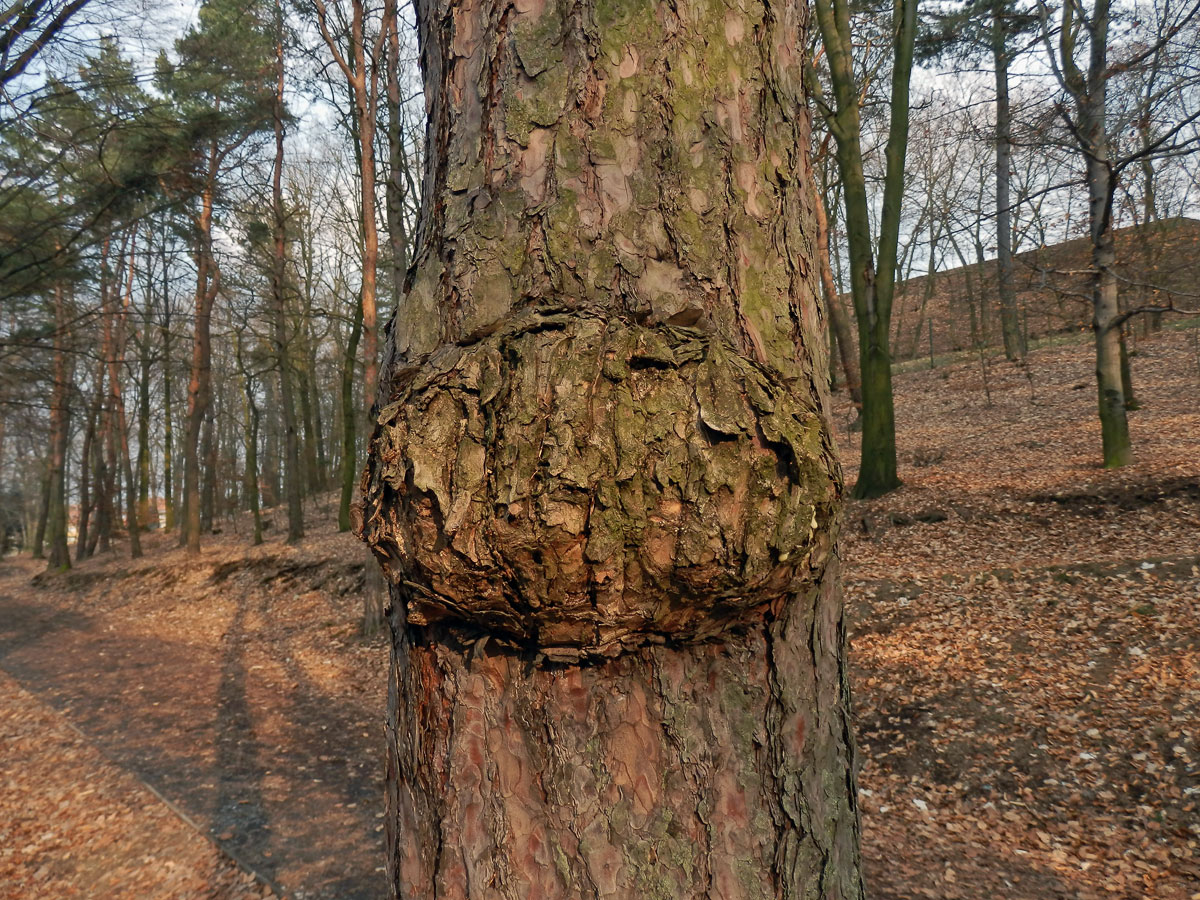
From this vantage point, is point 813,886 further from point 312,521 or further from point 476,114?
point 312,521

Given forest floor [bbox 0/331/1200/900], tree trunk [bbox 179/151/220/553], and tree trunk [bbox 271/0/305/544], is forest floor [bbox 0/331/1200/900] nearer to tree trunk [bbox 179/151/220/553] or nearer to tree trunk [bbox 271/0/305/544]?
tree trunk [bbox 271/0/305/544]

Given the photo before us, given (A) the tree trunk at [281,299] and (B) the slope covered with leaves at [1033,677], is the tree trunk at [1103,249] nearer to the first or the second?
(B) the slope covered with leaves at [1033,677]

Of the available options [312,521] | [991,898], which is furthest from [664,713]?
[312,521]

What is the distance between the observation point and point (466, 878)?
1.05 m

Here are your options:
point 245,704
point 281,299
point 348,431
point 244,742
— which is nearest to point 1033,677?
point 244,742

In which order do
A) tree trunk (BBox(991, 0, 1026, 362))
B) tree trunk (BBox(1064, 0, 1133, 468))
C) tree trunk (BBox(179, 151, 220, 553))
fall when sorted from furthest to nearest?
1. tree trunk (BBox(179, 151, 220, 553))
2. tree trunk (BBox(991, 0, 1026, 362))
3. tree trunk (BBox(1064, 0, 1133, 468))

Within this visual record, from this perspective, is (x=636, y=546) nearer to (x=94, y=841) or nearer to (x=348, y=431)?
(x=94, y=841)

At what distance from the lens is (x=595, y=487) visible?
952 mm

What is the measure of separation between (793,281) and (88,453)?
28.1 metres

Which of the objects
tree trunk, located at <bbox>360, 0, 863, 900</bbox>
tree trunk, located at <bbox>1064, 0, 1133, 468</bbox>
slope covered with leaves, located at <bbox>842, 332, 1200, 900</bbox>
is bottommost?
slope covered with leaves, located at <bbox>842, 332, 1200, 900</bbox>

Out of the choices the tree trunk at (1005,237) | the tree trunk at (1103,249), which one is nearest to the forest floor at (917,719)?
the tree trunk at (1103,249)

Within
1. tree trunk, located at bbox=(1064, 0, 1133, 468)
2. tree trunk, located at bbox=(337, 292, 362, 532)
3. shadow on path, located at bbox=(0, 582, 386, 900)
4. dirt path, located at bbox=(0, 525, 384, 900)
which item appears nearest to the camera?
shadow on path, located at bbox=(0, 582, 386, 900)

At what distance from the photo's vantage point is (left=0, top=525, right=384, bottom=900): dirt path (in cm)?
452

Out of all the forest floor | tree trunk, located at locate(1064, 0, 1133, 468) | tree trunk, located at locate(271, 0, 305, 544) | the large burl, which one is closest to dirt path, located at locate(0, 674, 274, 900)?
Result: the forest floor
